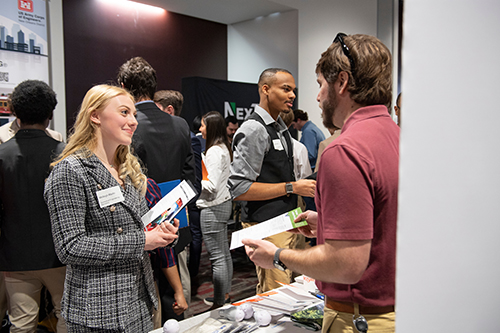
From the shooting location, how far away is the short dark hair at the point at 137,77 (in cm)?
223

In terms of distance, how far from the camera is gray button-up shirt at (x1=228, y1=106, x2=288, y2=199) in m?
2.30

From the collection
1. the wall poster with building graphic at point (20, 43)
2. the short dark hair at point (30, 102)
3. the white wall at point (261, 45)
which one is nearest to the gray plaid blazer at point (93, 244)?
the short dark hair at point (30, 102)

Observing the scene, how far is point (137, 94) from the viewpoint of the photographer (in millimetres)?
2275

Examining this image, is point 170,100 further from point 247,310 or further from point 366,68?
point 366,68

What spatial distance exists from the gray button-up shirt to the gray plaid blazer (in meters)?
0.98

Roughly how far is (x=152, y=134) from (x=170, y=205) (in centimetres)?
91

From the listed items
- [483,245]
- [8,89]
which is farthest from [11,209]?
[8,89]

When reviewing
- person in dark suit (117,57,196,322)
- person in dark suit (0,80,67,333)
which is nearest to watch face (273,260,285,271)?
person in dark suit (117,57,196,322)

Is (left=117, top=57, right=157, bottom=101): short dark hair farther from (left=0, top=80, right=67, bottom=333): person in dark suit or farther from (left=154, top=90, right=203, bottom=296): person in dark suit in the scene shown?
(left=154, top=90, right=203, bottom=296): person in dark suit

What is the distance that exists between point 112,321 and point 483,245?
4.08 ft

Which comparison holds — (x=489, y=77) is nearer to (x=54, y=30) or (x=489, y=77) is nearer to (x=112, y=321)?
(x=112, y=321)

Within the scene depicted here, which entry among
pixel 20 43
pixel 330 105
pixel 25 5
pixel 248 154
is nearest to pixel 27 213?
pixel 248 154

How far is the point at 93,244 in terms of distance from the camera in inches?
50.5

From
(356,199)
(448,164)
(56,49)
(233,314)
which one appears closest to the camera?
(448,164)
